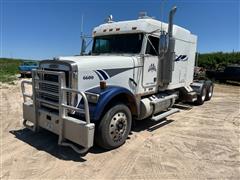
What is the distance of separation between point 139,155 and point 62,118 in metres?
1.67

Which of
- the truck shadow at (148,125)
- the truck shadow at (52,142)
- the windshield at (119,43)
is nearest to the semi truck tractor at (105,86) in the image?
the windshield at (119,43)

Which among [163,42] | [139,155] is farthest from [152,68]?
[139,155]

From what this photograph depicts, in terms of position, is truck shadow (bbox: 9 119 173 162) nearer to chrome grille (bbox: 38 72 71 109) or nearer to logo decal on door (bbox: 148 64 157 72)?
chrome grille (bbox: 38 72 71 109)

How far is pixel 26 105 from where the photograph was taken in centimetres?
520

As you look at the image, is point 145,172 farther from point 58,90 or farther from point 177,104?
point 177,104

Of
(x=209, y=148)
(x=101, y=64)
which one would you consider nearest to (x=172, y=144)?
(x=209, y=148)

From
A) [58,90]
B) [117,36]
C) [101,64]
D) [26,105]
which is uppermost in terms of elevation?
[117,36]

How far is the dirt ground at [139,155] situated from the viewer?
3.77 m

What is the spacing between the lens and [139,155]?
175 inches

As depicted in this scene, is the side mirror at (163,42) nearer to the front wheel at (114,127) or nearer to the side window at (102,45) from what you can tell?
the side window at (102,45)

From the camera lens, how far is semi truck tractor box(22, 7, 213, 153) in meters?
4.27

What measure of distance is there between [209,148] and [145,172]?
6.23 ft

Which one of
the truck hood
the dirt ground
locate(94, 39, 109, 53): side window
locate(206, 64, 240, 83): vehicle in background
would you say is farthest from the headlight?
locate(206, 64, 240, 83): vehicle in background

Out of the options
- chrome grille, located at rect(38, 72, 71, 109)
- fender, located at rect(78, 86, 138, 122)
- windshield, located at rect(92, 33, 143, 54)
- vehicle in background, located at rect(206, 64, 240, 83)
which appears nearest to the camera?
fender, located at rect(78, 86, 138, 122)
